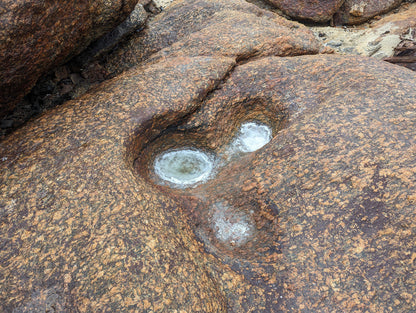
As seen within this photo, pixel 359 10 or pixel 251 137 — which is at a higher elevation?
pixel 251 137

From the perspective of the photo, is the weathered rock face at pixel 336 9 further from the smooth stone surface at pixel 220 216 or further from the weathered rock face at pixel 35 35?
the weathered rock face at pixel 35 35

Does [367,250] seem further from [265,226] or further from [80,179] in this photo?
[80,179]

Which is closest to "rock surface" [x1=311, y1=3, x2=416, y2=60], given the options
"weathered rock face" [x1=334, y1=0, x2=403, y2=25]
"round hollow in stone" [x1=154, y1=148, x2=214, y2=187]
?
"weathered rock face" [x1=334, y1=0, x2=403, y2=25]

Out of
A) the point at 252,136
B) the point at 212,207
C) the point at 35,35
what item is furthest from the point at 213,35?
the point at 212,207

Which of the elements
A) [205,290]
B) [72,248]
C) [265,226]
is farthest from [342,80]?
[72,248]

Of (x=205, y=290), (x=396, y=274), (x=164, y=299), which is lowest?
(x=396, y=274)

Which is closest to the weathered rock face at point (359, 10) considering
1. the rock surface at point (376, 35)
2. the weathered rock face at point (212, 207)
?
the rock surface at point (376, 35)

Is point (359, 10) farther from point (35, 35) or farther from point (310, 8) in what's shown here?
point (35, 35)
